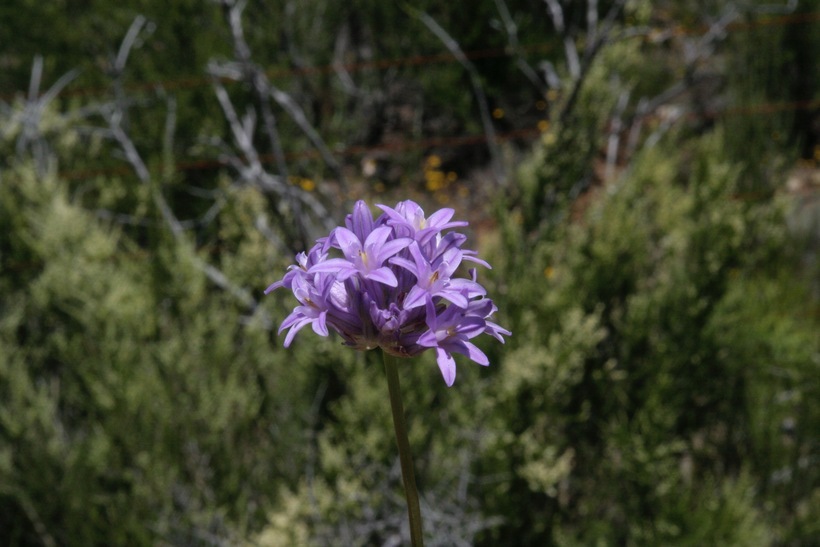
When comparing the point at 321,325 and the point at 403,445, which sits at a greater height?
the point at 321,325

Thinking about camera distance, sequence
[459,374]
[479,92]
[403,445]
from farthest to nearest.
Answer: [479,92]
[459,374]
[403,445]

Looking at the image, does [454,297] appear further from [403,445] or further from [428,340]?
[403,445]

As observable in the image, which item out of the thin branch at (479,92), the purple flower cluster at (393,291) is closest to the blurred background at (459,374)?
the thin branch at (479,92)

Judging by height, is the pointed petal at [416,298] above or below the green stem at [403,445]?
above

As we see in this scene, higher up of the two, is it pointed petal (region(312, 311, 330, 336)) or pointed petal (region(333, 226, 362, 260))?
pointed petal (region(333, 226, 362, 260))

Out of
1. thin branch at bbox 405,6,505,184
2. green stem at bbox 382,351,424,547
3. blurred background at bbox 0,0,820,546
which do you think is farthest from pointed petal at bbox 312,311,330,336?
thin branch at bbox 405,6,505,184

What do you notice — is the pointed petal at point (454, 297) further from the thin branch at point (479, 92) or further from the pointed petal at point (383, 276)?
the thin branch at point (479, 92)

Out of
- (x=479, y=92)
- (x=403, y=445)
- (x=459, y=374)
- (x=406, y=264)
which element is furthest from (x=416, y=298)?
(x=479, y=92)

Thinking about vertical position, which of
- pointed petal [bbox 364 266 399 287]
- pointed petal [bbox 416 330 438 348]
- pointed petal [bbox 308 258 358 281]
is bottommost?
pointed petal [bbox 416 330 438 348]

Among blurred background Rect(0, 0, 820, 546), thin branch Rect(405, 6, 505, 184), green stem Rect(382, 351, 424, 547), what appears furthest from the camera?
thin branch Rect(405, 6, 505, 184)

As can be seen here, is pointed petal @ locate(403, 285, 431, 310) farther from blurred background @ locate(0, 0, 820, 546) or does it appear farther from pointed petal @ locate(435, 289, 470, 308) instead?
blurred background @ locate(0, 0, 820, 546)
